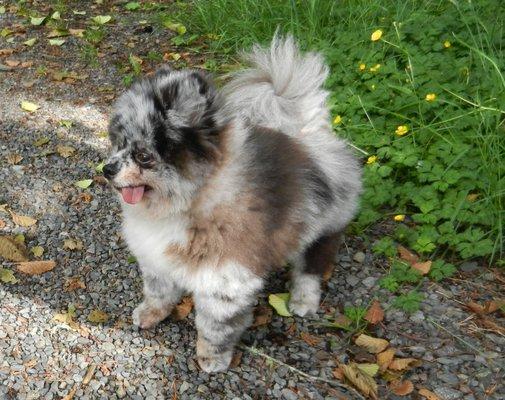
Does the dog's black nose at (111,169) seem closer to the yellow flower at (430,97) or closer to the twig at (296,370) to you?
the twig at (296,370)

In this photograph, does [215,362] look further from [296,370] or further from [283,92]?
[283,92]

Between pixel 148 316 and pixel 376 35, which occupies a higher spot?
pixel 376 35

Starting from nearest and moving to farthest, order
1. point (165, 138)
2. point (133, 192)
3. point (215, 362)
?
point (165, 138)
point (133, 192)
point (215, 362)

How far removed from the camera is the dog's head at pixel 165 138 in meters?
1.92

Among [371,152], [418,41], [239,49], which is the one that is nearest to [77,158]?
[239,49]

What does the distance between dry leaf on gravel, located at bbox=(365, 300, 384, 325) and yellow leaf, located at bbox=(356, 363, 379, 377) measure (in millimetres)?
272

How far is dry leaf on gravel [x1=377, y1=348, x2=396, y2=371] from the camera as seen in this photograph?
100.0 inches

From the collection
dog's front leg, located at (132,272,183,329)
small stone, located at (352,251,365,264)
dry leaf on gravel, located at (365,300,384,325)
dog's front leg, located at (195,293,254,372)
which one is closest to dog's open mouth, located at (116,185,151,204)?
dog's front leg, located at (195,293,254,372)

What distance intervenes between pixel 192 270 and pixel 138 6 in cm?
421

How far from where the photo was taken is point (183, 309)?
2.79m

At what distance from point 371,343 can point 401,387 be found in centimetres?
26

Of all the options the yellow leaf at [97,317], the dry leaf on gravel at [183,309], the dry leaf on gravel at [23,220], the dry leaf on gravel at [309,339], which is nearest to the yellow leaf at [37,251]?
the dry leaf on gravel at [23,220]

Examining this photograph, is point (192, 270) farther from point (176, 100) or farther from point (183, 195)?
point (176, 100)

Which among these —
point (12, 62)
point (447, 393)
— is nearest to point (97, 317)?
point (447, 393)
